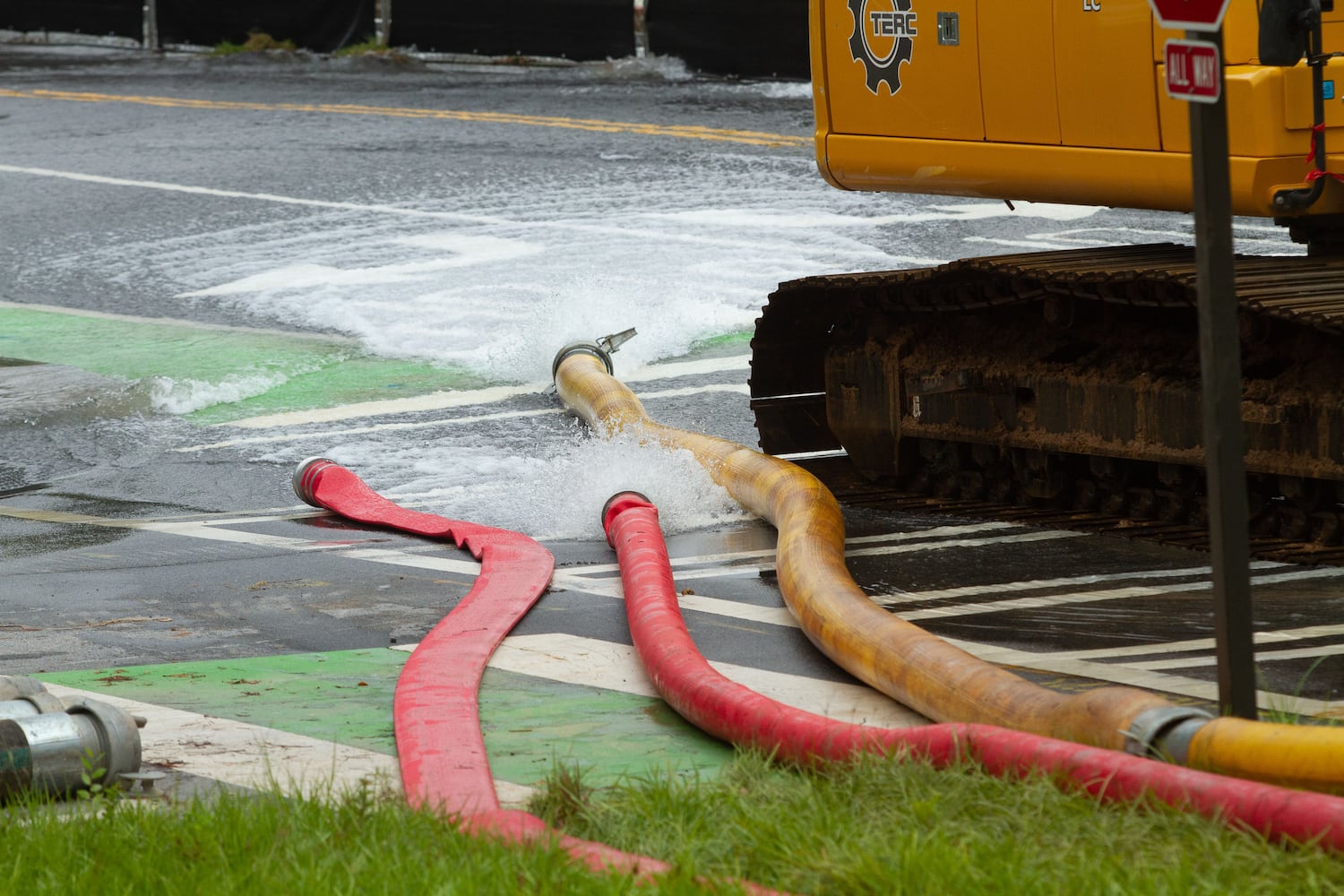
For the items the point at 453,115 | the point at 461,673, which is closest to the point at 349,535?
the point at 461,673

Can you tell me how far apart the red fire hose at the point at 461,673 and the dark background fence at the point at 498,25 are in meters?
17.4

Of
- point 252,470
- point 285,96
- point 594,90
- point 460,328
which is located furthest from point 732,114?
point 252,470

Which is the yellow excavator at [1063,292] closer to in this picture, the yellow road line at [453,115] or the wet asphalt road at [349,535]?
the wet asphalt road at [349,535]

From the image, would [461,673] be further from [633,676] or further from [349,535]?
[349,535]

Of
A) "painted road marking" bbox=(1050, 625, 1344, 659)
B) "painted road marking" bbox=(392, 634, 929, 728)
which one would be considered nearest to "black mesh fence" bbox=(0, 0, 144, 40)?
"painted road marking" bbox=(392, 634, 929, 728)

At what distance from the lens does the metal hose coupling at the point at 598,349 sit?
11922mm

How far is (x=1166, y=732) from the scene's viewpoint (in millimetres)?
4797

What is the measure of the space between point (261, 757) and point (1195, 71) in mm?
3076

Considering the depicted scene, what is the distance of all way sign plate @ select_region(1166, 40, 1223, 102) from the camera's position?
4812mm

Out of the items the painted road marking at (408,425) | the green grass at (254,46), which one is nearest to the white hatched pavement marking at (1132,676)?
the painted road marking at (408,425)

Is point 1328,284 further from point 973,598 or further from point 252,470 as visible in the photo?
point 252,470

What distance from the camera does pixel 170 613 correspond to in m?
7.58

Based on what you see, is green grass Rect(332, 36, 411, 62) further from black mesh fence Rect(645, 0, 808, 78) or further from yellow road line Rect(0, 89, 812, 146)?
black mesh fence Rect(645, 0, 808, 78)

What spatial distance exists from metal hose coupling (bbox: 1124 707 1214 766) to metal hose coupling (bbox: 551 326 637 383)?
7.21m
